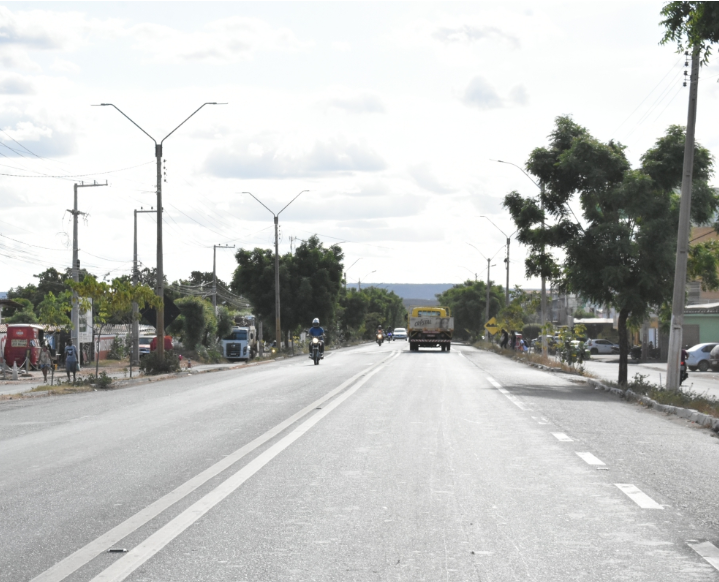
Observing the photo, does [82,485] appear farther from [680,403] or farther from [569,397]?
[569,397]

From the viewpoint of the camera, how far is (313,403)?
59.6 ft

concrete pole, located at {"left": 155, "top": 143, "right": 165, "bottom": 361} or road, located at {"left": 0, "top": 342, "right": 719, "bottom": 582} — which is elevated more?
concrete pole, located at {"left": 155, "top": 143, "right": 165, "bottom": 361}

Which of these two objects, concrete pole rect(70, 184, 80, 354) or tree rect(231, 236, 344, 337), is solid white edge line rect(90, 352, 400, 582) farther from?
tree rect(231, 236, 344, 337)

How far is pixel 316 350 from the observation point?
39719mm

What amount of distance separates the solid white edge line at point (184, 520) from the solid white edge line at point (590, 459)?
349 cm

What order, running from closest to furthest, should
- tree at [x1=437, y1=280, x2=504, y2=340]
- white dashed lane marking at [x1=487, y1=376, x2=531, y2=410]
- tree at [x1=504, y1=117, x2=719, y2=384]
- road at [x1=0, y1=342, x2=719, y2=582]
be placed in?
road at [x1=0, y1=342, x2=719, y2=582] → white dashed lane marking at [x1=487, y1=376, x2=531, y2=410] → tree at [x1=504, y1=117, x2=719, y2=384] → tree at [x1=437, y1=280, x2=504, y2=340]

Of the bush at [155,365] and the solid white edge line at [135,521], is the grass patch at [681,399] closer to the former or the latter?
the solid white edge line at [135,521]

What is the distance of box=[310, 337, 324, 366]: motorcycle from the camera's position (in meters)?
39.4

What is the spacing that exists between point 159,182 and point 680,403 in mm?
22788

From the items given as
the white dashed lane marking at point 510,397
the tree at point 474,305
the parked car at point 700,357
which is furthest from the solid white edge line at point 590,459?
the tree at point 474,305

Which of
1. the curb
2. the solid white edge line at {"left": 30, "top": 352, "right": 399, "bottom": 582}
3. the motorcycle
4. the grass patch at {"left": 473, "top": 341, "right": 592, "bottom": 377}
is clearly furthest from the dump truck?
the solid white edge line at {"left": 30, "top": 352, "right": 399, "bottom": 582}

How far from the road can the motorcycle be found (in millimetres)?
23059

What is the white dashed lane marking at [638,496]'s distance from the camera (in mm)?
7841

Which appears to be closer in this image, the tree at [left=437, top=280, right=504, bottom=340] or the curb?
the curb
